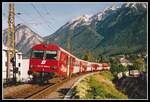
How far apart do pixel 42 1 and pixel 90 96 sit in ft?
22.3

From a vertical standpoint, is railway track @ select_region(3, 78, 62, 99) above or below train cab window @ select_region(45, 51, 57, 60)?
below

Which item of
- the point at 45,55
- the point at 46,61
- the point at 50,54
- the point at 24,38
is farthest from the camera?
the point at 24,38

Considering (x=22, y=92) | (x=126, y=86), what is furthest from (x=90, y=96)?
(x=126, y=86)

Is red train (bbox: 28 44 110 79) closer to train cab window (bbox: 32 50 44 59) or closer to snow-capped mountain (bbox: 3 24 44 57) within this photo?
train cab window (bbox: 32 50 44 59)

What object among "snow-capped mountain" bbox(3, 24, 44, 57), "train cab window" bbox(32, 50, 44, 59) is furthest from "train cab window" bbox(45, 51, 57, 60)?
"snow-capped mountain" bbox(3, 24, 44, 57)

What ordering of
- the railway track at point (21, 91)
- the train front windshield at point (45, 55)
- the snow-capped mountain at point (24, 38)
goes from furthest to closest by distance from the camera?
the snow-capped mountain at point (24, 38)
the train front windshield at point (45, 55)
the railway track at point (21, 91)

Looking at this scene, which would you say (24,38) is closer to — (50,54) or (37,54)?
(37,54)

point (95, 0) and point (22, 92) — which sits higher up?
point (95, 0)

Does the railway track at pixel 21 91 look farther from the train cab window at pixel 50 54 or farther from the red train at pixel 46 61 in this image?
the train cab window at pixel 50 54

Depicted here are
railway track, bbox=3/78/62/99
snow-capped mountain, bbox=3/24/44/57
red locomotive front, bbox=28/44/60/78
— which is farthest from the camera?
snow-capped mountain, bbox=3/24/44/57

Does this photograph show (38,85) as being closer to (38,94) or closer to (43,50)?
(43,50)

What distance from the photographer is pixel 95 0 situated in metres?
24.4

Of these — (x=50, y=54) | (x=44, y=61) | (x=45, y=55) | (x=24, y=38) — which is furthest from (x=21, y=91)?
(x=24, y=38)

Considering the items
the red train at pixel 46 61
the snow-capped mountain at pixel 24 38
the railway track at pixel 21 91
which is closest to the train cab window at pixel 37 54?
the red train at pixel 46 61
